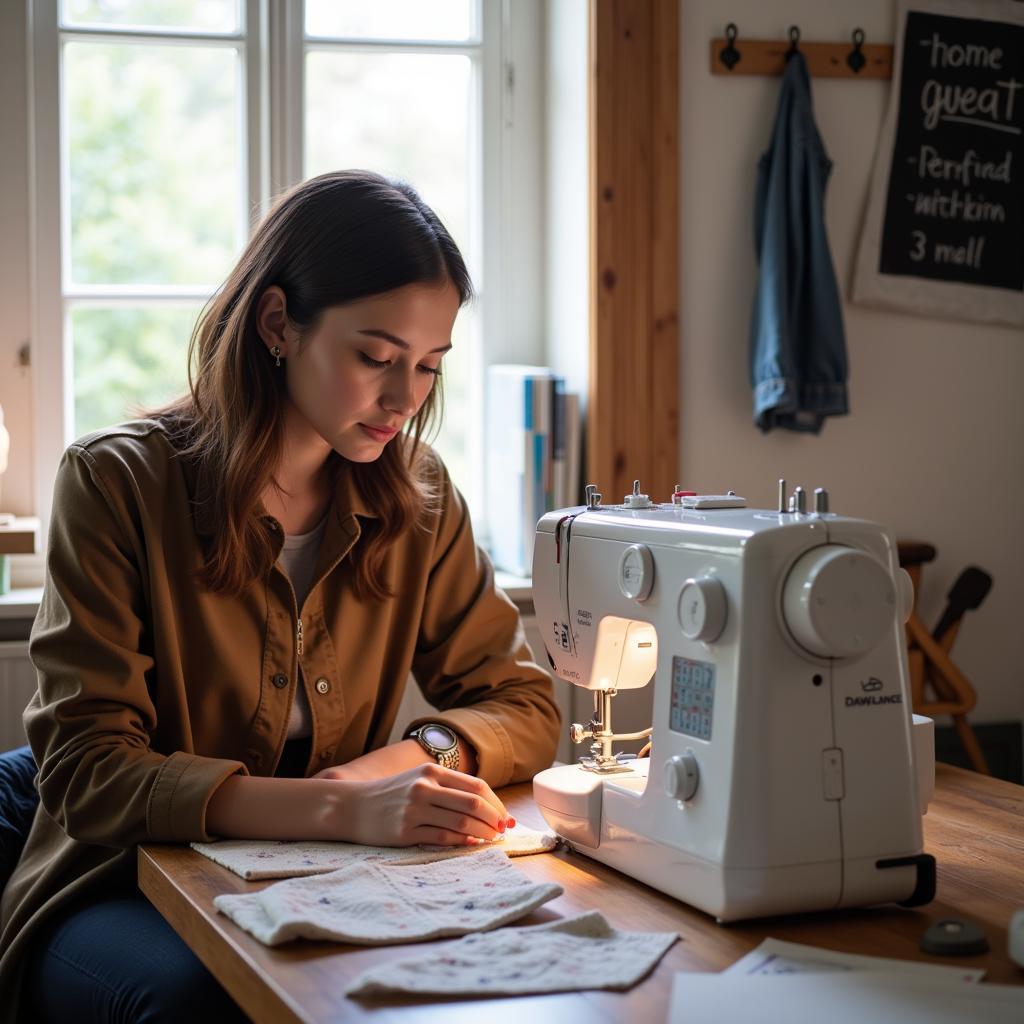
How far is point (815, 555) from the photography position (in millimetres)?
1200

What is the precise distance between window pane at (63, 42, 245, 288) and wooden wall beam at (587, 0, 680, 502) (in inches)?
31.6

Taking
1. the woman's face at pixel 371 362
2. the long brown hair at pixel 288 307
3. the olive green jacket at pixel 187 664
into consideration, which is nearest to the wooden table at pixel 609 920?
the olive green jacket at pixel 187 664

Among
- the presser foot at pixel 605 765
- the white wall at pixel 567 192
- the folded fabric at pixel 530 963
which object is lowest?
the folded fabric at pixel 530 963

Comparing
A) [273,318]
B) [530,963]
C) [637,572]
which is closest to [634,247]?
[273,318]

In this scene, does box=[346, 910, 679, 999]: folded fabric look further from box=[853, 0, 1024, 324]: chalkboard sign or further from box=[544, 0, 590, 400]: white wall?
box=[853, 0, 1024, 324]: chalkboard sign

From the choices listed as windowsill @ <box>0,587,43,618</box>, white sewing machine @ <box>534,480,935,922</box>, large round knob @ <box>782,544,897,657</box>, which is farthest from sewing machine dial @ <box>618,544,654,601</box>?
windowsill @ <box>0,587,43,618</box>

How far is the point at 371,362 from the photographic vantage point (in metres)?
1.58

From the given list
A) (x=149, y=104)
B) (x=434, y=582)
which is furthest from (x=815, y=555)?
(x=149, y=104)

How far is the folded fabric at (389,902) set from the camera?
3.69ft

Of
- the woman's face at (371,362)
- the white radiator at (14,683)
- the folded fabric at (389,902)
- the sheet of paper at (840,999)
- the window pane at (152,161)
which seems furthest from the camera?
the window pane at (152,161)

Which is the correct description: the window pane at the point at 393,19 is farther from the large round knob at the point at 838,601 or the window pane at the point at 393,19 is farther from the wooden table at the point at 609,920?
the large round knob at the point at 838,601

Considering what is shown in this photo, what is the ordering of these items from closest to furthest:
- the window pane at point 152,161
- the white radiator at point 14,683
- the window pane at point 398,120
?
the white radiator at point 14,683
the window pane at point 152,161
the window pane at point 398,120

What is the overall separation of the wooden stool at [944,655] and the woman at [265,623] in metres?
1.39

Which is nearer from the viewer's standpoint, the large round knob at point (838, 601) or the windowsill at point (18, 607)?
the large round knob at point (838, 601)
